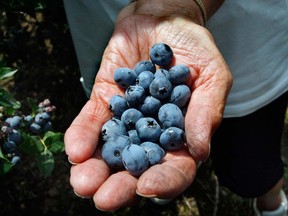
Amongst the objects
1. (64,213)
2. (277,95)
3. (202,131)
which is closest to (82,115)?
(202,131)

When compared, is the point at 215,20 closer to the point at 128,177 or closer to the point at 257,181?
the point at 128,177

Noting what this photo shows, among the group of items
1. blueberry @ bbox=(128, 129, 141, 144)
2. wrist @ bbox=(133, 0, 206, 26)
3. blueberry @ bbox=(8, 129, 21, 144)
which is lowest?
blueberry @ bbox=(8, 129, 21, 144)

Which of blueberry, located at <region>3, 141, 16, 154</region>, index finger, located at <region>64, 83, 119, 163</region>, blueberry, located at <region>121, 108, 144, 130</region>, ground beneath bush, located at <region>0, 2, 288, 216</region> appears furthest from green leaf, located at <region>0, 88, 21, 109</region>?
ground beneath bush, located at <region>0, 2, 288, 216</region>

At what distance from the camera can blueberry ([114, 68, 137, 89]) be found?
1272 millimetres

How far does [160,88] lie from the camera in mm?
1251

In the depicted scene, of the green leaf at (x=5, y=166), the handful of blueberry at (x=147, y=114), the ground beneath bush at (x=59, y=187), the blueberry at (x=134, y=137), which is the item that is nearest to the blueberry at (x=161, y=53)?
the handful of blueberry at (x=147, y=114)

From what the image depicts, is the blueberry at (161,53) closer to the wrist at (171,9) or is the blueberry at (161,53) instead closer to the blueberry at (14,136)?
the wrist at (171,9)

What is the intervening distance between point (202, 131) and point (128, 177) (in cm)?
21

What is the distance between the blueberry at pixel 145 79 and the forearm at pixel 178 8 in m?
0.22

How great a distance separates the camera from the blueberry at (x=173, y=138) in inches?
45.4

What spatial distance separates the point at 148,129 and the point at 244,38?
46 cm

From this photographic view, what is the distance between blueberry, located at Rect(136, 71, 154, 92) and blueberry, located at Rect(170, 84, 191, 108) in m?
0.08

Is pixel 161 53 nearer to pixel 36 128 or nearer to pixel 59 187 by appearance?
pixel 36 128

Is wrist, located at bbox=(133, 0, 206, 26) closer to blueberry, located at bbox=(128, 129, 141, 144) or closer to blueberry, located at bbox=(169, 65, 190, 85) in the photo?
blueberry, located at bbox=(169, 65, 190, 85)
